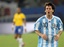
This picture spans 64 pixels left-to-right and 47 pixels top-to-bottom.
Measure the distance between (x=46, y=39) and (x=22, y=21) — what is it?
9881mm

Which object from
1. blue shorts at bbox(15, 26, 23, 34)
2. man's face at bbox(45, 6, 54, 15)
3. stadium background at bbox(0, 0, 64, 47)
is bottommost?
man's face at bbox(45, 6, 54, 15)

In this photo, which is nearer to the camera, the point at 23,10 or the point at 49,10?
the point at 49,10

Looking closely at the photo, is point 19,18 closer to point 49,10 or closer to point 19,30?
point 19,30

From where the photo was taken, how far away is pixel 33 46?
45.9 ft

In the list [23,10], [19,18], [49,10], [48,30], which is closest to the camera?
[49,10]

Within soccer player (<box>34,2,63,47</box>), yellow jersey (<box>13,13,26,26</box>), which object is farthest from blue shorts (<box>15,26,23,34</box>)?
soccer player (<box>34,2,63,47</box>)

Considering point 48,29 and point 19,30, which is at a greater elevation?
point 19,30

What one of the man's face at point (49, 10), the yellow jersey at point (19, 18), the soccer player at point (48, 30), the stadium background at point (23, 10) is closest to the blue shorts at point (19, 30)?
the yellow jersey at point (19, 18)

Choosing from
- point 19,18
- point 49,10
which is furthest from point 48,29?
point 19,18

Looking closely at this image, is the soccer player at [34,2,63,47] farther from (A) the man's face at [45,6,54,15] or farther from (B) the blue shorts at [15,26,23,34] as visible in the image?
(B) the blue shorts at [15,26,23,34]

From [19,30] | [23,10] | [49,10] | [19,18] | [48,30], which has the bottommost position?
[48,30]

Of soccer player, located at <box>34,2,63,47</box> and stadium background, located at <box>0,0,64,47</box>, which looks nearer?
soccer player, located at <box>34,2,63,47</box>

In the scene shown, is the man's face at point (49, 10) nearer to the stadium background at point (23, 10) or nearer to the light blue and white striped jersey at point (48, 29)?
the light blue and white striped jersey at point (48, 29)

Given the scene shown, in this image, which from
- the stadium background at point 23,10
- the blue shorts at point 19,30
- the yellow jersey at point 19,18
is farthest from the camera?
the stadium background at point 23,10
